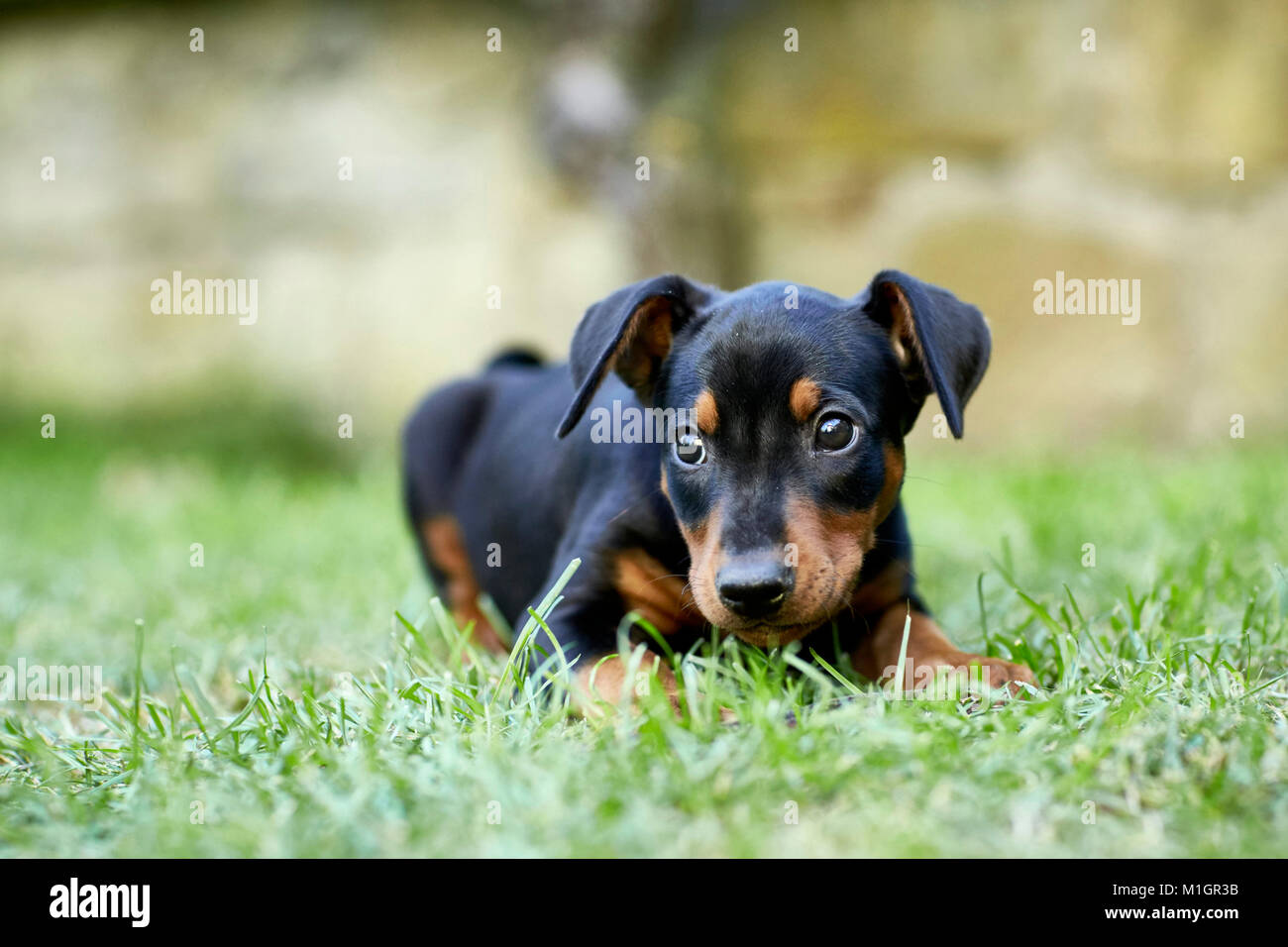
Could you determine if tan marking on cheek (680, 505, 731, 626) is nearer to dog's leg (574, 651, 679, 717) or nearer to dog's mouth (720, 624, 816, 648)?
dog's mouth (720, 624, 816, 648)

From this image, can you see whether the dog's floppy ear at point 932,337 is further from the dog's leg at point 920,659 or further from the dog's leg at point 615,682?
the dog's leg at point 615,682

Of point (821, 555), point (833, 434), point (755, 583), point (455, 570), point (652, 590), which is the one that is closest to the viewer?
point (755, 583)

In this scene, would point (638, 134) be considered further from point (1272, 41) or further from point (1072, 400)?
point (1272, 41)

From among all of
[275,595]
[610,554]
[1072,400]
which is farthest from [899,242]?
[610,554]

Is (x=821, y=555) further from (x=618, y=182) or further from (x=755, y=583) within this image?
(x=618, y=182)

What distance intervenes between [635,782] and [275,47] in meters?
8.92

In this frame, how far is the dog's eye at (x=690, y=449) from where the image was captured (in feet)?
10.4

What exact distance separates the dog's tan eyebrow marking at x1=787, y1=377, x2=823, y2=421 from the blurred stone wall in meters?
5.95

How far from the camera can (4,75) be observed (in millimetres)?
10133

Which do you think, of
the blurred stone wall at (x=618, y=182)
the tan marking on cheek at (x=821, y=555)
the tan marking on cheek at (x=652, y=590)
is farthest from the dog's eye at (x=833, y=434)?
the blurred stone wall at (x=618, y=182)

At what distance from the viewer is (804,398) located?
3.05m

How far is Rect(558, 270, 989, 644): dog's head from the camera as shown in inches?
112

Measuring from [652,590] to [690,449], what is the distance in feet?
1.40

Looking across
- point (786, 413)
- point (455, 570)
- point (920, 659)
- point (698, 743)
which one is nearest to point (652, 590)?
point (786, 413)
